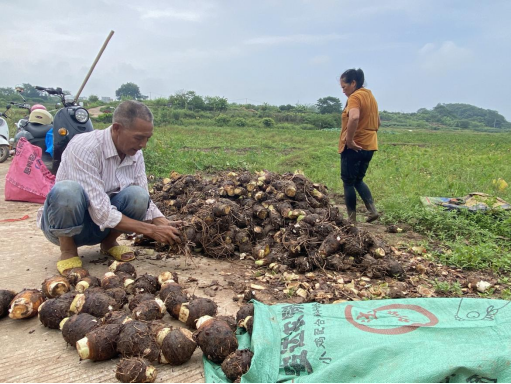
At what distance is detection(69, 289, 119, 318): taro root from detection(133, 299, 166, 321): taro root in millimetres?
234

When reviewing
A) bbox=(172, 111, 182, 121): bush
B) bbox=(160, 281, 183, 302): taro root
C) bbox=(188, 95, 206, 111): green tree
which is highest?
bbox=(188, 95, 206, 111): green tree

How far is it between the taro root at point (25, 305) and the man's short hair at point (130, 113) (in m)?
1.48

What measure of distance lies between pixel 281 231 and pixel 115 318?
210 cm

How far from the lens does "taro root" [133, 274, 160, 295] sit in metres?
2.81

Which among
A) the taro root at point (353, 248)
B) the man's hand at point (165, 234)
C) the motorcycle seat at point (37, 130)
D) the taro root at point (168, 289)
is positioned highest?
the motorcycle seat at point (37, 130)

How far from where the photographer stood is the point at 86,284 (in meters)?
2.84

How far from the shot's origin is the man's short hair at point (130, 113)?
3.04 m

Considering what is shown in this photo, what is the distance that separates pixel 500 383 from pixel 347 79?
13.4ft

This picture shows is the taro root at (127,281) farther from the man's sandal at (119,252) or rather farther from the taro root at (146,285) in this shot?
the man's sandal at (119,252)

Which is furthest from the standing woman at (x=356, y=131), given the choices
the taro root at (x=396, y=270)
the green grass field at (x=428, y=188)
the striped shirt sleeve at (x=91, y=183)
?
the striped shirt sleeve at (x=91, y=183)

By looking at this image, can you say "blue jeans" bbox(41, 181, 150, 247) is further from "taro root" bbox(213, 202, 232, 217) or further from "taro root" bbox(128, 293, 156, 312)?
"taro root" bbox(128, 293, 156, 312)

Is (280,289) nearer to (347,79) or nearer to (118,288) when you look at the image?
(118,288)

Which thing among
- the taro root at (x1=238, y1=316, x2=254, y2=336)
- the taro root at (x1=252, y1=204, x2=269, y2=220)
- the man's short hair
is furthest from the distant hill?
the taro root at (x1=238, y1=316, x2=254, y2=336)

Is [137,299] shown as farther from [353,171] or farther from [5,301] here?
[353,171]
